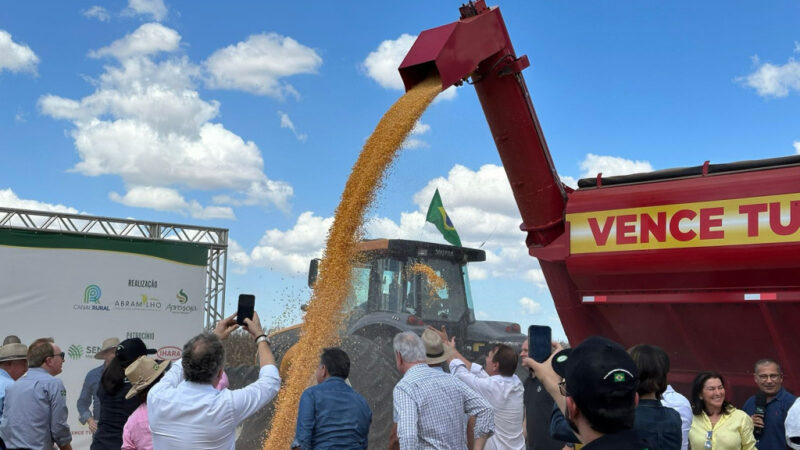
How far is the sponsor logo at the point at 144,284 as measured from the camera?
36.0 ft

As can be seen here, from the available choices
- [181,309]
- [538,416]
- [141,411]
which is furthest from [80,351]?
[141,411]

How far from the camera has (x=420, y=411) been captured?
3789 mm

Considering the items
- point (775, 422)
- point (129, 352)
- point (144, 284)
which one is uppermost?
point (144, 284)

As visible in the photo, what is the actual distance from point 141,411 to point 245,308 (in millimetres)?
717

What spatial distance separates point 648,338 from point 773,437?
1415mm

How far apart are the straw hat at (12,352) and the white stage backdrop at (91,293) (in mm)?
5141

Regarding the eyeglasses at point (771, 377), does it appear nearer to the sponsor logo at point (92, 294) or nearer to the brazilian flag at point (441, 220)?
the brazilian flag at point (441, 220)

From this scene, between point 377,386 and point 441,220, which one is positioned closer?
point 377,386

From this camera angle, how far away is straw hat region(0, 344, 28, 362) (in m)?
5.29

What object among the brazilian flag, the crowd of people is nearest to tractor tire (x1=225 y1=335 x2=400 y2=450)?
the crowd of people

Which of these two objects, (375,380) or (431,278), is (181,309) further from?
(375,380)

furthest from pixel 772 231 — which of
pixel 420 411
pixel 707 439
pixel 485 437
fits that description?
pixel 420 411

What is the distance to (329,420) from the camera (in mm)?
3818

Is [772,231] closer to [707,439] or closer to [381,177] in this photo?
[707,439]
